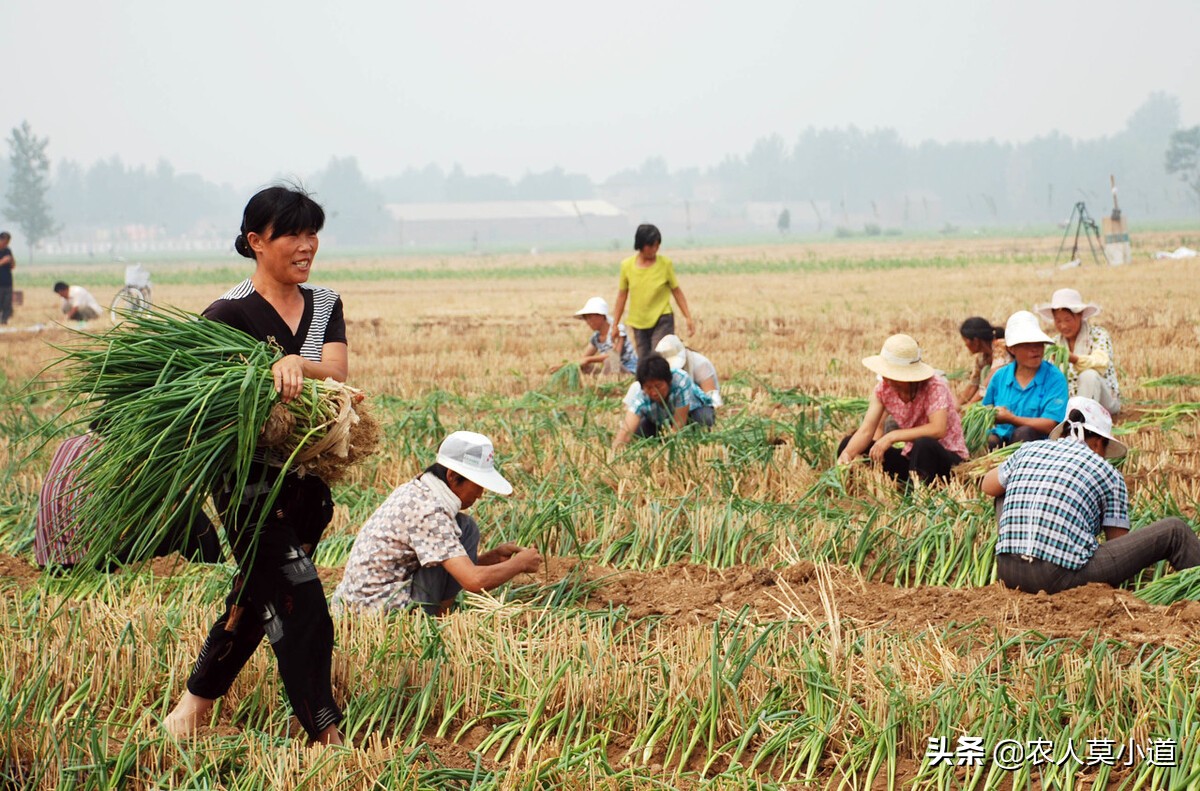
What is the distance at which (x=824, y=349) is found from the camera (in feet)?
46.9

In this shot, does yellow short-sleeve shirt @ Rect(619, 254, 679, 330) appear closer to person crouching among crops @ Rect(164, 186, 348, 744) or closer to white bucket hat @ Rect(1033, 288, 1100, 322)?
white bucket hat @ Rect(1033, 288, 1100, 322)

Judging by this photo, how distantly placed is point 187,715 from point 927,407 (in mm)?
4444

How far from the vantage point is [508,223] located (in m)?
115

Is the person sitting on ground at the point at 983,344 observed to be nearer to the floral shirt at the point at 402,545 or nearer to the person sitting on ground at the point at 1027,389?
the person sitting on ground at the point at 1027,389

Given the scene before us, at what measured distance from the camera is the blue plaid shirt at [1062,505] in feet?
16.3

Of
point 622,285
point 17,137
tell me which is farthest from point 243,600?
point 17,137

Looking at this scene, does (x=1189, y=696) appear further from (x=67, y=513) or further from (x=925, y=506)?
(x=67, y=513)

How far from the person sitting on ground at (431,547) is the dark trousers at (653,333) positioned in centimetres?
551

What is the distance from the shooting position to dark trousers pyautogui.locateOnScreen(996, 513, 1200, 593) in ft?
16.4

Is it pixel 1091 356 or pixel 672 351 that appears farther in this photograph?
pixel 672 351

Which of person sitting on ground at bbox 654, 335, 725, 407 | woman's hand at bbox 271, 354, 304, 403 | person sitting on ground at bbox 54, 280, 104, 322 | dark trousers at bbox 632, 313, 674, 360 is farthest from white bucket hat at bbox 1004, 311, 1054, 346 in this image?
person sitting on ground at bbox 54, 280, 104, 322

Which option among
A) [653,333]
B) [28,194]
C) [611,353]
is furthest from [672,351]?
[28,194]

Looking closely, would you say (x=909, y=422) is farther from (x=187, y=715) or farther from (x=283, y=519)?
(x=187, y=715)

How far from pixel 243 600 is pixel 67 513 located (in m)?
0.55
